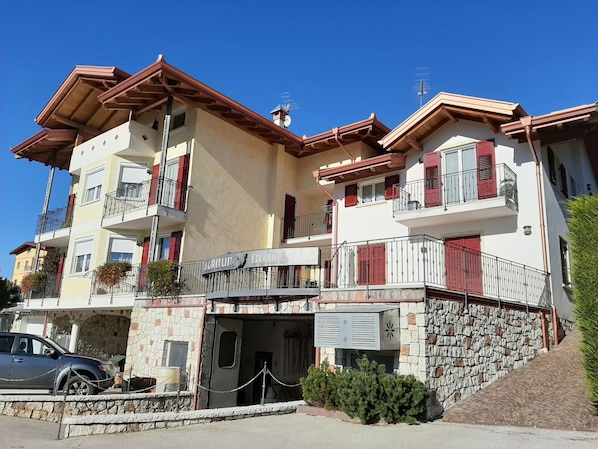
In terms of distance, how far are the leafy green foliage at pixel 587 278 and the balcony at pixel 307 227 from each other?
41.4ft

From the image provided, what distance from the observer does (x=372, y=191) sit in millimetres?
18844

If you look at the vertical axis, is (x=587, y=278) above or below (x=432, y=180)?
below

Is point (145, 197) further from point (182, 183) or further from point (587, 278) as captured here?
point (587, 278)

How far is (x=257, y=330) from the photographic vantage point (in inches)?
672

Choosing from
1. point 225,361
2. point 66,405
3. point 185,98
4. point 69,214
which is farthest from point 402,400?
point 69,214


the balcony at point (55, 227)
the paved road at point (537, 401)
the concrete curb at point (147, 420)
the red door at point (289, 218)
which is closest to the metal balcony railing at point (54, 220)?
the balcony at point (55, 227)

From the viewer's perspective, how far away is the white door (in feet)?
47.3

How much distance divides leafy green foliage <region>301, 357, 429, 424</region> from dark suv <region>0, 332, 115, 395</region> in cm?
673

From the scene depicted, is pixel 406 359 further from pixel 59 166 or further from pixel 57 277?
pixel 59 166

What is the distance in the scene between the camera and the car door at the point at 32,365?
475 inches

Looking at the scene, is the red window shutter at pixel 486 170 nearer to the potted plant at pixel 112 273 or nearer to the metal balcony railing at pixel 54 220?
the potted plant at pixel 112 273

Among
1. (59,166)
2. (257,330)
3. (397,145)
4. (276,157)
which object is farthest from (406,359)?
(59,166)

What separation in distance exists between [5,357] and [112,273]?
21.8ft

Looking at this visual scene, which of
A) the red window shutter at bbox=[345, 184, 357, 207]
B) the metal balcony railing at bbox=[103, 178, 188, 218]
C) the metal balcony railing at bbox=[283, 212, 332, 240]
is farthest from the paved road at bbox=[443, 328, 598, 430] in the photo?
the metal balcony railing at bbox=[103, 178, 188, 218]
